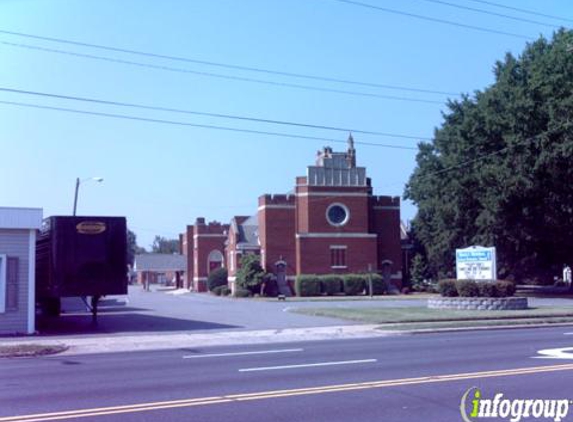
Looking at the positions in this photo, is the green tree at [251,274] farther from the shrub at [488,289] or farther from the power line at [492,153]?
the shrub at [488,289]

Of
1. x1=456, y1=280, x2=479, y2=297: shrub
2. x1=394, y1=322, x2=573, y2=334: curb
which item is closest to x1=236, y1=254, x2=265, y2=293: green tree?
x1=456, y1=280, x2=479, y2=297: shrub

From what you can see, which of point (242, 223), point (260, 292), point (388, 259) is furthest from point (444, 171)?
point (242, 223)

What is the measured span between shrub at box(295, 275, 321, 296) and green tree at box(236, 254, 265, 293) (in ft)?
10.3

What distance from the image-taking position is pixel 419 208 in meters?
62.4

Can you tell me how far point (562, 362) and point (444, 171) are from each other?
4168cm

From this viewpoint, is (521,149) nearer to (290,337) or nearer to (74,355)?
(290,337)

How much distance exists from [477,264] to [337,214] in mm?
26375

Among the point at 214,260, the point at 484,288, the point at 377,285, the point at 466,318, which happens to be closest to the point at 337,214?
the point at 377,285

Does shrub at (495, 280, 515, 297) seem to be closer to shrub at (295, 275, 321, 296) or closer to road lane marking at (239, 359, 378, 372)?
road lane marking at (239, 359, 378, 372)

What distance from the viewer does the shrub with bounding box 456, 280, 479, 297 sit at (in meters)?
33.3

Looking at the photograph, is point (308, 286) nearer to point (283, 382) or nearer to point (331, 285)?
point (331, 285)

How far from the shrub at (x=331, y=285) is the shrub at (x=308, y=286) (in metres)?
0.43

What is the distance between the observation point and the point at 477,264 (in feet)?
117

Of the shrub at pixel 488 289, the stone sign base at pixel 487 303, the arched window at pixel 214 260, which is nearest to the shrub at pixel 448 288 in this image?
the stone sign base at pixel 487 303
